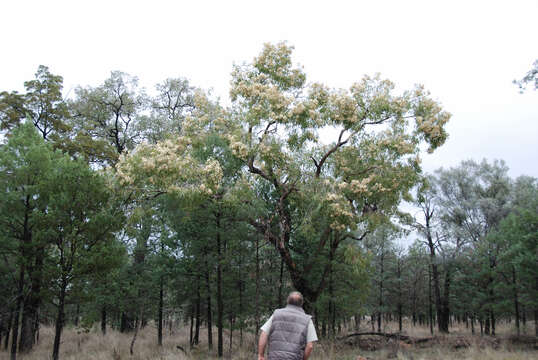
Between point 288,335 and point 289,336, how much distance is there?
2 cm

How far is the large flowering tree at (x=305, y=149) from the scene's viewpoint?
514 inches

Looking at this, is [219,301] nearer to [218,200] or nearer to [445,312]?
[218,200]

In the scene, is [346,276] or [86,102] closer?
[346,276]

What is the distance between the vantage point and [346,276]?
67.9ft

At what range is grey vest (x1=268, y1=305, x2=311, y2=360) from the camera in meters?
5.36

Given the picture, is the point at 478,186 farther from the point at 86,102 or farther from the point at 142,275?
the point at 86,102

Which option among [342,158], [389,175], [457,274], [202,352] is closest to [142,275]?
[202,352]

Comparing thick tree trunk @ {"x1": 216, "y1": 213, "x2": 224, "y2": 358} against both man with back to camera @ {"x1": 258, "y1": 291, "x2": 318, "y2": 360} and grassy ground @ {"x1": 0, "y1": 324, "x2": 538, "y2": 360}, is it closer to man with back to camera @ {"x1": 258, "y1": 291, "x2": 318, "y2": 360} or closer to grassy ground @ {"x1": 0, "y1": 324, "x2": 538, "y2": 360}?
grassy ground @ {"x1": 0, "y1": 324, "x2": 538, "y2": 360}

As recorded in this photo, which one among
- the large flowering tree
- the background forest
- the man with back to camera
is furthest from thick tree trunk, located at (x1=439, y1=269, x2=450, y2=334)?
the man with back to camera

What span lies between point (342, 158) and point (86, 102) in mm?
18152

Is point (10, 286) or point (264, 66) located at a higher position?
point (264, 66)

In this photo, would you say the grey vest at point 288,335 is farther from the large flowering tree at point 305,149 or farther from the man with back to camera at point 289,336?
the large flowering tree at point 305,149

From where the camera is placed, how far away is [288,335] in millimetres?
5414

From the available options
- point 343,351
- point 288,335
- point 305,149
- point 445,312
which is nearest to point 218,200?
point 305,149
